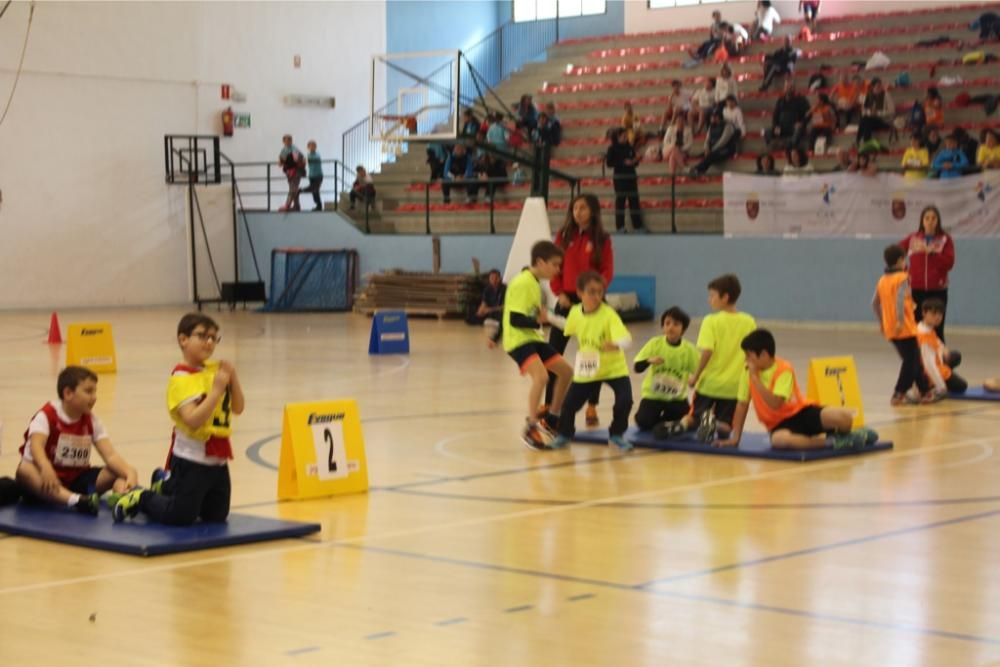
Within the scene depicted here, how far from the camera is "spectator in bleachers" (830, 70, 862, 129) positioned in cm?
2856

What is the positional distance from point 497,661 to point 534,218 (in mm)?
17658

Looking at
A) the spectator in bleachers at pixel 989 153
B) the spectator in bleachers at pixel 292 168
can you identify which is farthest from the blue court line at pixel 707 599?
the spectator in bleachers at pixel 292 168

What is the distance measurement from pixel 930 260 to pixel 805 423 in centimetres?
501

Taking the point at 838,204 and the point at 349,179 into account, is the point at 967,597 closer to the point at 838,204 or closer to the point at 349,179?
the point at 838,204

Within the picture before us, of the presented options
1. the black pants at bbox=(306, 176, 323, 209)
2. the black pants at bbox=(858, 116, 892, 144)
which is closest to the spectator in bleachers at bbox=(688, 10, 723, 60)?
the black pants at bbox=(858, 116, 892, 144)

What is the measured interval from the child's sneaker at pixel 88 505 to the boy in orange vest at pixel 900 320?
7978 mm

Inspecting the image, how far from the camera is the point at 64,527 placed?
26.5ft

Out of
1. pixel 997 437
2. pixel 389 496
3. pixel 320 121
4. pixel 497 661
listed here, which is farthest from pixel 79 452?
pixel 320 121

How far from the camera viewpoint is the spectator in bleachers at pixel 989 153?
966 inches

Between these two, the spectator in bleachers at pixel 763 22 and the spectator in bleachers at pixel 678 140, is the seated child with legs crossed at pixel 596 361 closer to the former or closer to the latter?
the spectator in bleachers at pixel 678 140

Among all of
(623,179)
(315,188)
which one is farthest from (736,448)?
(315,188)

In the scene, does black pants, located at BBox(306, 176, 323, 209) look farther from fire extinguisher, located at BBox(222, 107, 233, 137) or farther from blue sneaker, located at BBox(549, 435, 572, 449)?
blue sneaker, located at BBox(549, 435, 572, 449)

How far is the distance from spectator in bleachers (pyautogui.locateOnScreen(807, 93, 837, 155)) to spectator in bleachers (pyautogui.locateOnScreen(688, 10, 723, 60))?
217 inches

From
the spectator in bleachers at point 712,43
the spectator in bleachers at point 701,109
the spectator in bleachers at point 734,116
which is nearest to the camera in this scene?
the spectator in bleachers at point 734,116
